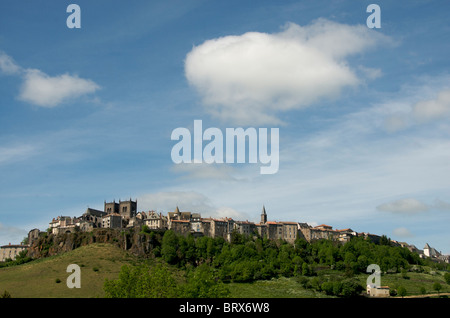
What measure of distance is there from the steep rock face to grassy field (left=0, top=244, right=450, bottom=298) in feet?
12.4

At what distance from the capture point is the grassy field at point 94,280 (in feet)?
316

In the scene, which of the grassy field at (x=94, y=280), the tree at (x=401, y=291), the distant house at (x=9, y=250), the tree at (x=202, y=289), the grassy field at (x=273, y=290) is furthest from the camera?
the distant house at (x=9, y=250)

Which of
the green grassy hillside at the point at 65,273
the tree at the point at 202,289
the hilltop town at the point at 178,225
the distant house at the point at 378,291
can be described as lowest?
the distant house at the point at 378,291

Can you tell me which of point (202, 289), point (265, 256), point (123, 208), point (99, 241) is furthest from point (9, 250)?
point (202, 289)

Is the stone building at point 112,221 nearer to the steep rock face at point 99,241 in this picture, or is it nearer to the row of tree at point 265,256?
the steep rock face at point 99,241

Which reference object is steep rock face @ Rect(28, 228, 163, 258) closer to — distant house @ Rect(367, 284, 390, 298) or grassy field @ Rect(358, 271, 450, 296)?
distant house @ Rect(367, 284, 390, 298)

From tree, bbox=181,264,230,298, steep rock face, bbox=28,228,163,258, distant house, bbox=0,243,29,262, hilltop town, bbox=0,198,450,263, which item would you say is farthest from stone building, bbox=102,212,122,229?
tree, bbox=181,264,230,298

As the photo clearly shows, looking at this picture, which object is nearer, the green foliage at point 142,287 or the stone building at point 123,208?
the green foliage at point 142,287

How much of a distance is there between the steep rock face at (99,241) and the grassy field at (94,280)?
3.77 m

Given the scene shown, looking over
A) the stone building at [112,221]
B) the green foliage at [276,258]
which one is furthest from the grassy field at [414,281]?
the stone building at [112,221]

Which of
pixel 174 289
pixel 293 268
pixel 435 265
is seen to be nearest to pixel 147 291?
pixel 174 289

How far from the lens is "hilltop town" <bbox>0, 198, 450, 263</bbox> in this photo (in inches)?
6575

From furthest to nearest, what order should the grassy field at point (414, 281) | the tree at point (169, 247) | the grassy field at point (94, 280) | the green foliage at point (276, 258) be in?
the tree at point (169, 247) < the grassy field at point (414, 281) < the green foliage at point (276, 258) < the grassy field at point (94, 280)
